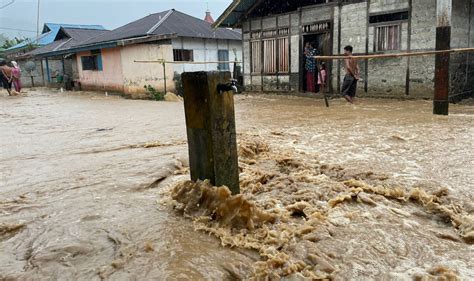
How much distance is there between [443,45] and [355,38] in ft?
15.5

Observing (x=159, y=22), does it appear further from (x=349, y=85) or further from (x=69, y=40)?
(x=349, y=85)

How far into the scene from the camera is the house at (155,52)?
18.2 m

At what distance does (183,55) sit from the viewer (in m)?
19.2

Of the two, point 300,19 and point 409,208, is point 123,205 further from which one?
point 300,19

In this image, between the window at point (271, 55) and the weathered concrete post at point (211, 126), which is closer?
the weathered concrete post at point (211, 126)

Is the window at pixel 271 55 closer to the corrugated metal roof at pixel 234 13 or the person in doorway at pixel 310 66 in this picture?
the person in doorway at pixel 310 66

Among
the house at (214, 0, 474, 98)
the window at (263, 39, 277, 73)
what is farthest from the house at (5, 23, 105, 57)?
the window at (263, 39, 277, 73)

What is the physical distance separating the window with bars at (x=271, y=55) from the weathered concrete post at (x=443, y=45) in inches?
285

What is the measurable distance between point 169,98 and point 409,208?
14.7m

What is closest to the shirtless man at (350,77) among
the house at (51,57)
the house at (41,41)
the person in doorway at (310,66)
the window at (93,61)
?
the person in doorway at (310,66)

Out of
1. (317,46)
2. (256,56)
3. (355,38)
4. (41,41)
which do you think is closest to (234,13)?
(256,56)

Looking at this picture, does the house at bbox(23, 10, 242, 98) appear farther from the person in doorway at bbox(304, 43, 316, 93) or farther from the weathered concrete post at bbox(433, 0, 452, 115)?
the weathered concrete post at bbox(433, 0, 452, 115)

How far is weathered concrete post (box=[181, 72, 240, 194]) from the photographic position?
3.08 meters

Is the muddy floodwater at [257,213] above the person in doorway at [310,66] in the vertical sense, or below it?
below
